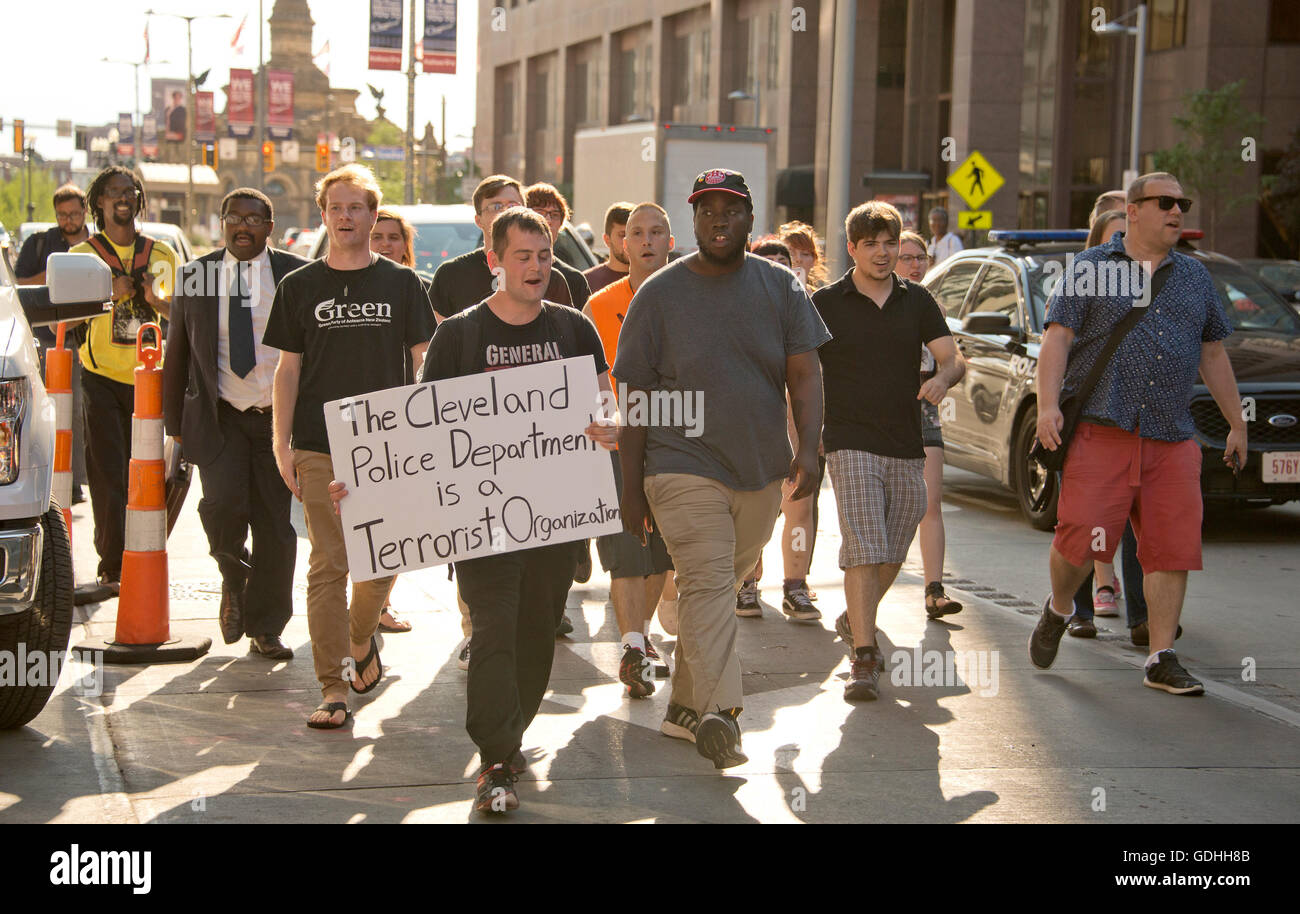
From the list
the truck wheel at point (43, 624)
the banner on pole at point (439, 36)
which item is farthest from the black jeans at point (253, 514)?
the banner on pole at point (439, 36)

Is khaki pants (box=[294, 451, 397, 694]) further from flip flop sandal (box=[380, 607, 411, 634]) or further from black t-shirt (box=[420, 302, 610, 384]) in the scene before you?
flip flop sandal (box=[380, 607, 411, 634])

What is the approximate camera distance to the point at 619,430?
5832mm

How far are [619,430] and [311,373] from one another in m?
1.23

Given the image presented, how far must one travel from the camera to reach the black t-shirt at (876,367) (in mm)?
7012

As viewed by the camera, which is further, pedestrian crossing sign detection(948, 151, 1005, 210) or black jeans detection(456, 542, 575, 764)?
pedestrian crossing sign detection(948, 151, 1005, 210)

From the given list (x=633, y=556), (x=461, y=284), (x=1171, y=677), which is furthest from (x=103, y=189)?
(x=1171, y=677)

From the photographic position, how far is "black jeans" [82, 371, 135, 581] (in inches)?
341

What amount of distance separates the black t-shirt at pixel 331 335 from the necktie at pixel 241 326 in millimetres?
1048

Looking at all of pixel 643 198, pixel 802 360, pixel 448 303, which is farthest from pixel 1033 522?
pixel 643 198

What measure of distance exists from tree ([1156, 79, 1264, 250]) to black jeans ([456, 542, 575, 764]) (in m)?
28.5

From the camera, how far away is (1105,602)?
8.70 metres

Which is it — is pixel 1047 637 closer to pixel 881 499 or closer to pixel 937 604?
pixel 881 499

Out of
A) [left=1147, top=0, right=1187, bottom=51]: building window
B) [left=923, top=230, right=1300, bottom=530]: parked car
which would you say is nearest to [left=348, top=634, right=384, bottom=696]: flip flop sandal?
[left=923, top=230, right=1300, bottom=530]: parked car
